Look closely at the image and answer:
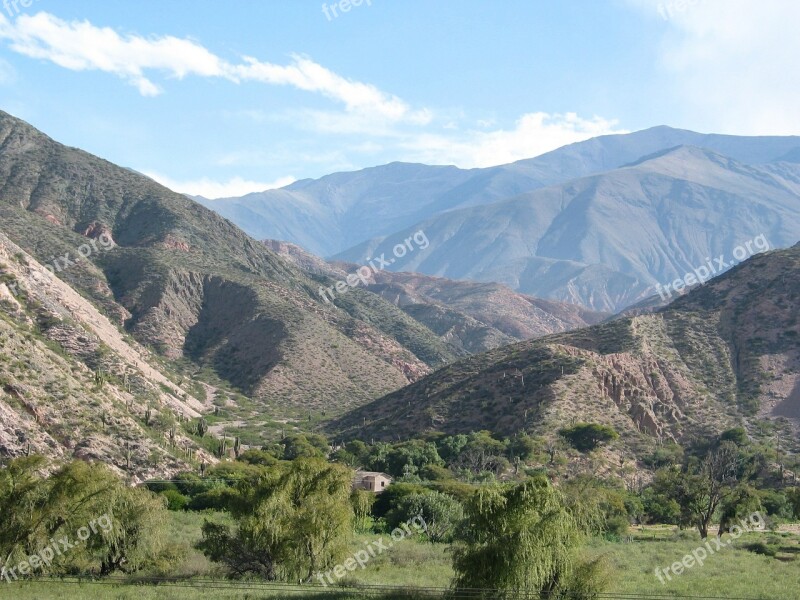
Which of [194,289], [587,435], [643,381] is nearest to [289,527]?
[587,435]

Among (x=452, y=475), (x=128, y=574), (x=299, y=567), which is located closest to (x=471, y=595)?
(x=299, y=567)

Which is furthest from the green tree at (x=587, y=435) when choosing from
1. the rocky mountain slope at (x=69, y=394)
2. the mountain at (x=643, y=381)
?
the rocky mountain slope at (x=69, y=394)

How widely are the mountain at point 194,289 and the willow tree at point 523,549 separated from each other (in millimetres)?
80223

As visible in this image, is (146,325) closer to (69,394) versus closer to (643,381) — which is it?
(69,394)

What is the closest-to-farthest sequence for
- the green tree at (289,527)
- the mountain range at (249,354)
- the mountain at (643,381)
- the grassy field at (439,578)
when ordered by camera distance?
1. the grassy field at (439,578)
2. the green tree at (289,527)
3. the mountain range at (249,354)
4. the mountain at (643,381)

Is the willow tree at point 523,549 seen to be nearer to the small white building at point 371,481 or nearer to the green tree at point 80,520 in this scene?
the green tree at point 80,520

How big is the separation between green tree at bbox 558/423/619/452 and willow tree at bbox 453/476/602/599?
152 ft

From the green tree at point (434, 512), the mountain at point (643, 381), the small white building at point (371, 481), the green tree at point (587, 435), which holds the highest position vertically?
the mountain at point (643, 381)

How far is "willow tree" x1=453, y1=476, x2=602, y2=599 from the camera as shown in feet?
95.3

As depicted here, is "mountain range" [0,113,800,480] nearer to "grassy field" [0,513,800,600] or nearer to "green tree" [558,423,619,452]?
"green tree" [558,423,619,452]

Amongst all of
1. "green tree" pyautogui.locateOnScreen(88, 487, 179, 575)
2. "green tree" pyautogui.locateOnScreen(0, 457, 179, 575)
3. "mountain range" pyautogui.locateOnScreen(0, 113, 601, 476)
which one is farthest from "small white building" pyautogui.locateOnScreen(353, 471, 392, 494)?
"green tree" pyautogui.locateOnScreen(0, 457, 179, 575)

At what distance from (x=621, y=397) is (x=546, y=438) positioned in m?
14.2

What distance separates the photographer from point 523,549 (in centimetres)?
2906

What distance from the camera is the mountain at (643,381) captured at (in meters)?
84.8
